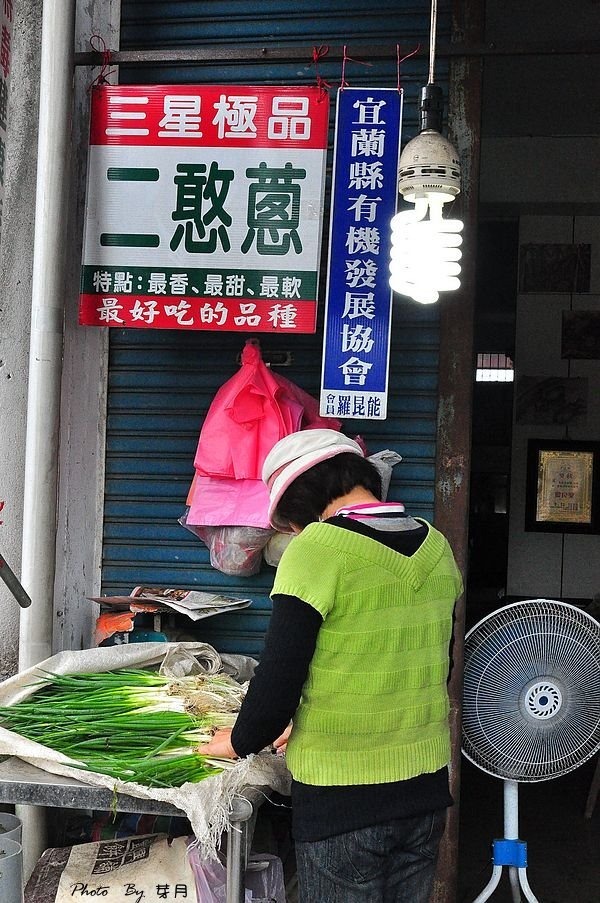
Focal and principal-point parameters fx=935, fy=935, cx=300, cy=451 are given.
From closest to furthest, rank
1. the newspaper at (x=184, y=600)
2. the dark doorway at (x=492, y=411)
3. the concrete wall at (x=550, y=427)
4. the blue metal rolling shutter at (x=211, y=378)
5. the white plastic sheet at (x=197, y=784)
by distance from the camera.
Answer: the white plastic sheet at (x=197, y=784) < the newspaper at (x=184, y=600) < the blue metal rolling shutter at (x=211, y=378) < the concrete wall at (x=550, y=427) < the dark doorway at (x=492, y=411)

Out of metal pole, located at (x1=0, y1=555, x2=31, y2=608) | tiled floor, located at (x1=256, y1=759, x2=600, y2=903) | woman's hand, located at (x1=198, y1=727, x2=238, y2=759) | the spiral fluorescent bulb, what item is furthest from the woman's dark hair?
tiled floor, located at (x1=256, y1=759, x2=600, y2=903)

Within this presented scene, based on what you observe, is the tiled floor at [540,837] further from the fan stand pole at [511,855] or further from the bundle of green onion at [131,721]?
the fan stand pole at [511,855]

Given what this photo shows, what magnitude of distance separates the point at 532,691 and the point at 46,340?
Result: 7.53ft

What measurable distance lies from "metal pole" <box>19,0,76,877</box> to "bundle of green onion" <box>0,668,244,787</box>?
500mm

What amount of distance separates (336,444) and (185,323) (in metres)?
1.29

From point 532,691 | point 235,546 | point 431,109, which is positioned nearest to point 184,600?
point 235,546

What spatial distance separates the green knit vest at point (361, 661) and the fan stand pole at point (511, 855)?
4.66 ft

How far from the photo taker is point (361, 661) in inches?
93.9

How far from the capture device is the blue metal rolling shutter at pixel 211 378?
3912 millimetres

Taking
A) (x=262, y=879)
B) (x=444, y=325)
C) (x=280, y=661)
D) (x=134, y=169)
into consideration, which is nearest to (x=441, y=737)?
(x=280, y=661)

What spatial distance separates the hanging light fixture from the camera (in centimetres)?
293

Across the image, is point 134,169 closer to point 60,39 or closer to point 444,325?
point 60,39

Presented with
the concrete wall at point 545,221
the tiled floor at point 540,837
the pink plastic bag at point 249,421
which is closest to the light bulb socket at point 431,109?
the pink plastic bag at point 249,421

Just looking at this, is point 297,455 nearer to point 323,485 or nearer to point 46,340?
point 323,485
